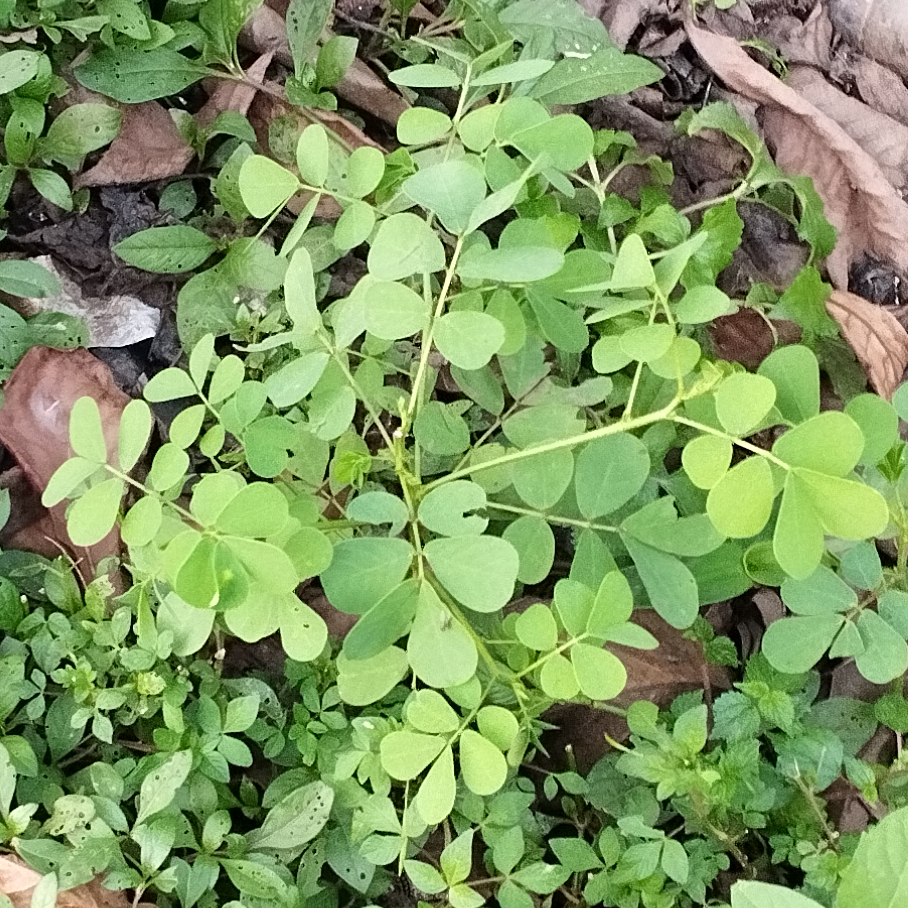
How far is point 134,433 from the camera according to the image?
1.05 meters

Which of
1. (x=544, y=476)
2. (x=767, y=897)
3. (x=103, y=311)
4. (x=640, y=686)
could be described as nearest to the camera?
(x=767, y=897)

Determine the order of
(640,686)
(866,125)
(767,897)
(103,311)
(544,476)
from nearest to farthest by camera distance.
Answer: (767,897), (544,476), (640,686), (103,311), (866,125)

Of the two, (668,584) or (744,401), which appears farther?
(668,584)

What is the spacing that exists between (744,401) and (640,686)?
20.4 inches

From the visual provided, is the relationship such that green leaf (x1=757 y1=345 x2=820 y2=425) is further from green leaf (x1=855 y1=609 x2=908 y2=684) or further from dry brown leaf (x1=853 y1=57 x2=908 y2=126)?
dry brown leaf (x1=853 y1=57 x2=908 y2=126)

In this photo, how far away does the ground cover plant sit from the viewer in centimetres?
93

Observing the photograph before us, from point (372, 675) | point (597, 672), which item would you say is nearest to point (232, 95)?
point (372, 675)

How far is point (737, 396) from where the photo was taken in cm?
87

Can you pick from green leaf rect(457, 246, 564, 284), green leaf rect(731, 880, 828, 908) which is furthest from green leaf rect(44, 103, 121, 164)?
green leaf rect(731, 880, 828, 908)

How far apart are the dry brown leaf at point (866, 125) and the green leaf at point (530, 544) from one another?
2.84 ft

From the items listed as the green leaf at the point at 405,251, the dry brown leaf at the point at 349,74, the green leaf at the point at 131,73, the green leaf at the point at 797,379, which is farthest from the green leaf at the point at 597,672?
the green leaf at the point at 131,73

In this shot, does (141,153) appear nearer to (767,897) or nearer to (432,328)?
(432,328)

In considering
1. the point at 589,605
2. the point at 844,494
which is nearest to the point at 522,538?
the point at 589,605

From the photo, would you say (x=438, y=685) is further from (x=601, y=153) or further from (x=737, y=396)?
(x=601, y=153)
